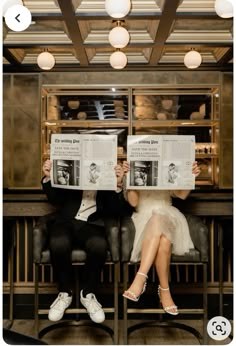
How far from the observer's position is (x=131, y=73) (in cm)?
563

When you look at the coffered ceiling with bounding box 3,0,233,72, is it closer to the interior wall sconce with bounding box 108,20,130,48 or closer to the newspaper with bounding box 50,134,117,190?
the interior wall sconce with bounding box 108,20,130,48

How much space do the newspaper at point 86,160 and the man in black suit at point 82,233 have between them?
0.28 ft

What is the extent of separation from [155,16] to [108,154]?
1503mm

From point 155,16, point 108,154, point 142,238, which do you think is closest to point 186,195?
point 142,238

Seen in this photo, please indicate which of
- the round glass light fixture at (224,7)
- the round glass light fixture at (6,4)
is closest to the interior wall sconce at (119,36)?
the round glass light fixture at (224,7)

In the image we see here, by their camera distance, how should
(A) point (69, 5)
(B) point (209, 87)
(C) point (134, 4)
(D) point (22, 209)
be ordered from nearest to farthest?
1. (D) point (22, 209)
2. (A) point (69, 5)
3. (C) point (134, 4)
4. (B) point (209, 87)

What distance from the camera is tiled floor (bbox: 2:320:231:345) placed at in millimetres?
3021

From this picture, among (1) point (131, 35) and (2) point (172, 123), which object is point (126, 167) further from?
(2) point (172, 123)

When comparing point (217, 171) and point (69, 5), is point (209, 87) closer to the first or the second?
point (217, 171)

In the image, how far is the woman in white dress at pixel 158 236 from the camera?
2.86 metres

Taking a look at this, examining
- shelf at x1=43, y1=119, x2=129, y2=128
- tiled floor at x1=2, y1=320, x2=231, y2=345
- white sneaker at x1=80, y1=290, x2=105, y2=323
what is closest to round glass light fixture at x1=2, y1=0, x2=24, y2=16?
white sneaker at x1=80, y1=290, x2=105, y2=323

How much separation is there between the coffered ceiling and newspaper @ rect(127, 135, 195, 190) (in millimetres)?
1149

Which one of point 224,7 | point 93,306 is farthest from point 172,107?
point 93,306

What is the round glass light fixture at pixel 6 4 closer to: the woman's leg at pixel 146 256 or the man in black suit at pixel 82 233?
the man in black suit at pixel 82 233
